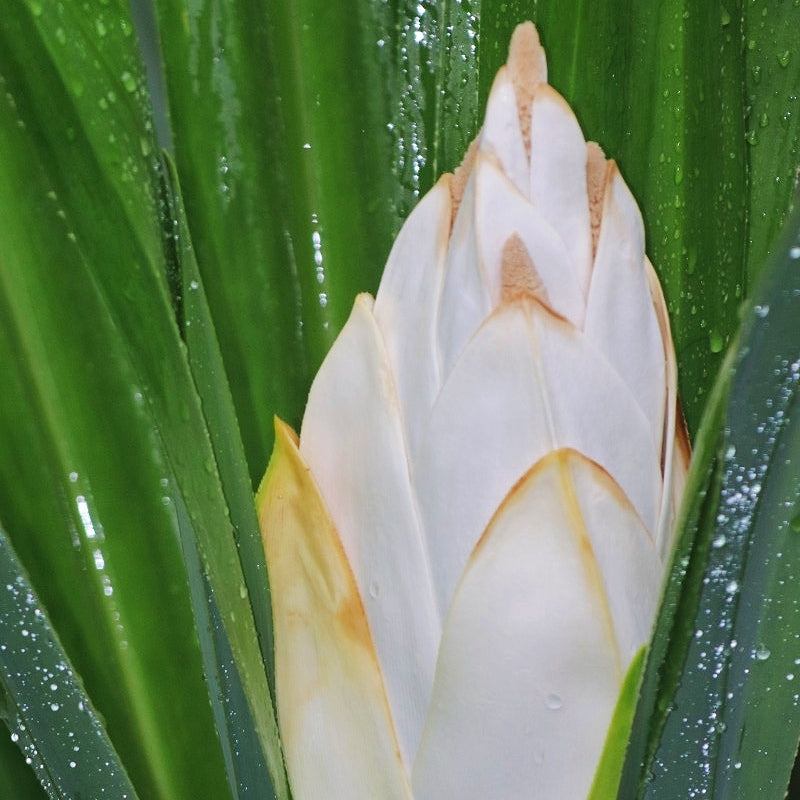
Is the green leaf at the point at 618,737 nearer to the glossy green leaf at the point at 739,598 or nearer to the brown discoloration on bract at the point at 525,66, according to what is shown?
the glossy green leaf at the point at 739,598

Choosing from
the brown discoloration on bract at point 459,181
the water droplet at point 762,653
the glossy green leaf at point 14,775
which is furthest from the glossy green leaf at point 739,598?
the glossy green leaf at point 14,775

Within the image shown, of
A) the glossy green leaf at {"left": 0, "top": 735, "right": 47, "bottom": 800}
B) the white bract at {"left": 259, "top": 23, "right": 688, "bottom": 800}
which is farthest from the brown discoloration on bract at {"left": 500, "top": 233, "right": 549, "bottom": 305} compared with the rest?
the glossy green leaf at {"left": 0, "top": 735, "right": 47, "bottom": 800}

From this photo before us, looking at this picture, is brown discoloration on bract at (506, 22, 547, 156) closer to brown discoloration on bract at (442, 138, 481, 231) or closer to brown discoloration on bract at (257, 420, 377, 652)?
brown discoloration on bract at (442, 138, 481, 231)

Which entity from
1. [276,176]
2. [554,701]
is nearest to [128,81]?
[276,176]

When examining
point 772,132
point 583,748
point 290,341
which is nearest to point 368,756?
point 583,748

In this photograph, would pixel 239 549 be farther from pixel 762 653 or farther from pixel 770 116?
pixel 770 116
